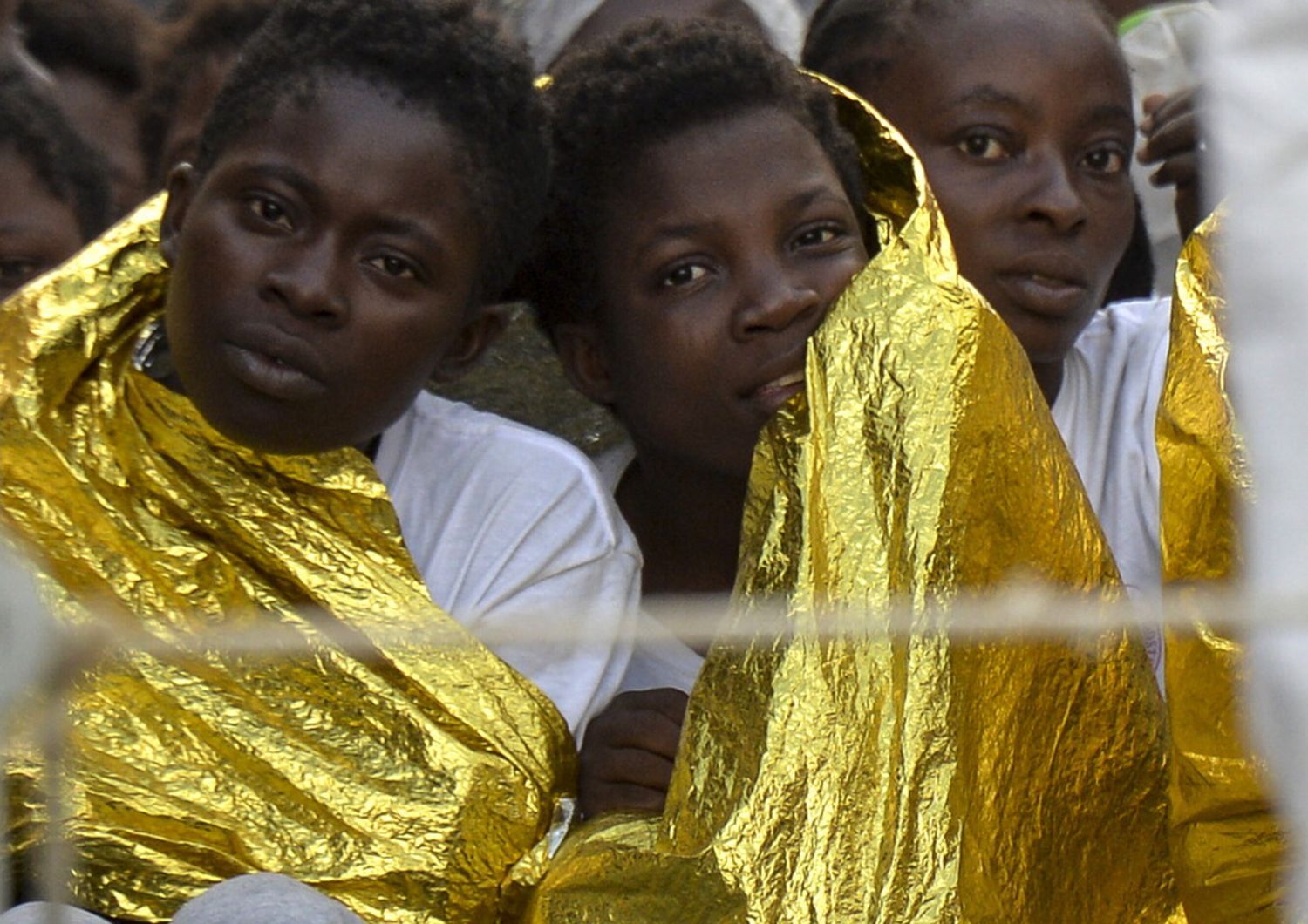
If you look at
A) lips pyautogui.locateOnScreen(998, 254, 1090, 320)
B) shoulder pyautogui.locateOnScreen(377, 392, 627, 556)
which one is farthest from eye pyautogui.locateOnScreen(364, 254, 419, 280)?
lips pyautogui.locateOnScreen(998, 254, 1090, 320)

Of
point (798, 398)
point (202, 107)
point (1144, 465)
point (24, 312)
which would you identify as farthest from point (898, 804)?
point (202, 107)

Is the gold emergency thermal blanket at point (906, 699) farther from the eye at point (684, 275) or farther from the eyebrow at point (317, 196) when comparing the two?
the eyebrow at point (317, 196)

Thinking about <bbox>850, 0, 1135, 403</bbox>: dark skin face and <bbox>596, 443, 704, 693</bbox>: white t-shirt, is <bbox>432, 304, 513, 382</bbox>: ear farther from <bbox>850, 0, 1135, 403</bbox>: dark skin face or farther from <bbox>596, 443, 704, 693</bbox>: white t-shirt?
<bbox>850, 0, 1135, 403</bbox>: dark skin face

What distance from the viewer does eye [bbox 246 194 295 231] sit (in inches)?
52.4

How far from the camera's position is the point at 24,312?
1326 mm

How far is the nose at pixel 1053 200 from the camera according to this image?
4.95ft

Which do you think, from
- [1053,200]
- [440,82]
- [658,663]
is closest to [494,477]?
[658,663]

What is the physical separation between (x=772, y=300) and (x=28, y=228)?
0.67 m

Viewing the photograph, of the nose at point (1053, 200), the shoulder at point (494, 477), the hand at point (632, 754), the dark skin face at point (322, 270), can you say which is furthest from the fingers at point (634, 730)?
the nose at point (1053, 200)

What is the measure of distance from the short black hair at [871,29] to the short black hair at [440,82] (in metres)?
0.32

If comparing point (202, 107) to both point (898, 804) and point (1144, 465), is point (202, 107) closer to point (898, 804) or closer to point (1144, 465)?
point (1144, 465)

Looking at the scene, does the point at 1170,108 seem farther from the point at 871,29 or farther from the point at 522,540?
the point at 522,540

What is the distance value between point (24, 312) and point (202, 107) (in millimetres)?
543

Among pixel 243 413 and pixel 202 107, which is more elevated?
pixel 202 107
